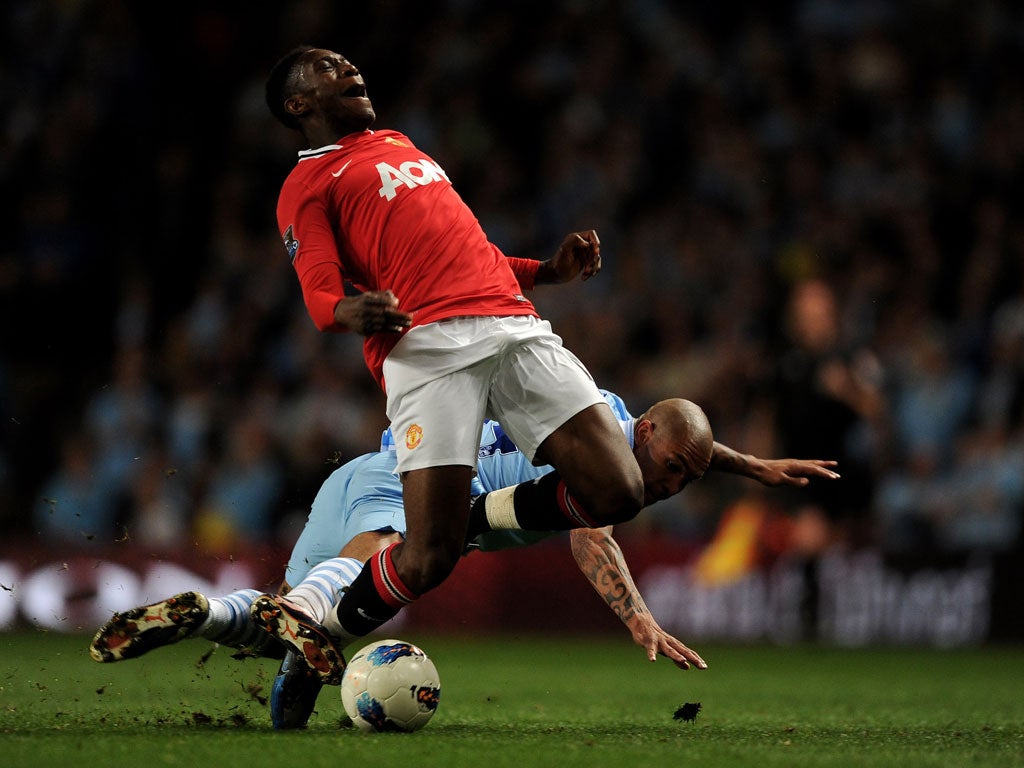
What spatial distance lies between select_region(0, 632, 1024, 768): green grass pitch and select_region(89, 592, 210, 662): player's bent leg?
0.26 m

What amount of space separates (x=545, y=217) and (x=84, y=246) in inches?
160

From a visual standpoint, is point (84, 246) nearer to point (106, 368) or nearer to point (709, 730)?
point (106, 368)

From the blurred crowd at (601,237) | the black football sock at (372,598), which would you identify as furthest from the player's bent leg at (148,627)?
the blurred crowd at (601,237)

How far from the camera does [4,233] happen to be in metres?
13.0

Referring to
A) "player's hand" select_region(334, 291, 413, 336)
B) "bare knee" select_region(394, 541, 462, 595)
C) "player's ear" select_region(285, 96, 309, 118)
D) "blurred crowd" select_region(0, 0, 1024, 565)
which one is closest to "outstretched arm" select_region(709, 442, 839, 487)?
"bare knee" select_region(394, 541, 462, 595)

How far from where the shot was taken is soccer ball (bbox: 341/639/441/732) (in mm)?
4664

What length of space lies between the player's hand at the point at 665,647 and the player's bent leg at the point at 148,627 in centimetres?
146

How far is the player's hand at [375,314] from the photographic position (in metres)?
4.49

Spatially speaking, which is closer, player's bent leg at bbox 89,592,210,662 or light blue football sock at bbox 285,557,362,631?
player's bent leg at bbox 89,592,210,662

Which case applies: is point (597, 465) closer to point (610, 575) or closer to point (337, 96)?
point (610, 575)

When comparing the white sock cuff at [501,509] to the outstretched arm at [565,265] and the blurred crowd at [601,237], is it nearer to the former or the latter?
the outstretched arm at [565,265]

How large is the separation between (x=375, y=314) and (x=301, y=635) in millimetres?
1025

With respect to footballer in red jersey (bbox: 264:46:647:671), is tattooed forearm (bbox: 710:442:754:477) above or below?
below

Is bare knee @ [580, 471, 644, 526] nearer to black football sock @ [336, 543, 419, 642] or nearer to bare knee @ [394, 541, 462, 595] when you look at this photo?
bare knee @ [394, 541, 462, 595]
